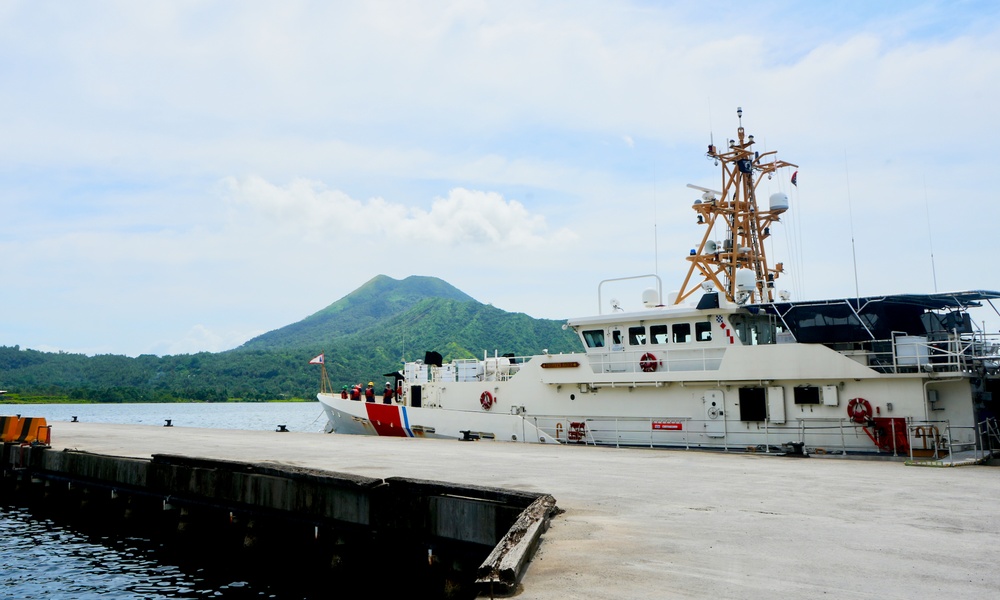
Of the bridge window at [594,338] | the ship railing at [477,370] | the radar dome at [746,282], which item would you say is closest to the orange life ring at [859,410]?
the radar dome at [746,282]

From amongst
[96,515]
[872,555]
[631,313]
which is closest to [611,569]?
[872,555]

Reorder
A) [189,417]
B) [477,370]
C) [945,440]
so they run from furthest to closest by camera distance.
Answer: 1. [189,417]
2. [477,370]
3. [945,440]

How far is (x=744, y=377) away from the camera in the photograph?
755 inches

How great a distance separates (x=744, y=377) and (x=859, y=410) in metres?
2.84

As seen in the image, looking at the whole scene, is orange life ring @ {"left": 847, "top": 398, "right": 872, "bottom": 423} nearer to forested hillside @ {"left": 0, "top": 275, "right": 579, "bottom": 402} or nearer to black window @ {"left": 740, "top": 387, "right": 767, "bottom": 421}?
black window @ {"left": 740, "top": 387, "right": 767, "bottom": 421}

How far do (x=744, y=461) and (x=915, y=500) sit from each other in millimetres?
5776

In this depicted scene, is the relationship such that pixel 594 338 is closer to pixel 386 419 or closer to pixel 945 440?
pixel 386 419

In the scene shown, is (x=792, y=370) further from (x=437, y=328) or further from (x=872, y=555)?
(x=437, y=328)

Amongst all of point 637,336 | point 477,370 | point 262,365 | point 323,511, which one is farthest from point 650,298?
point 262,365

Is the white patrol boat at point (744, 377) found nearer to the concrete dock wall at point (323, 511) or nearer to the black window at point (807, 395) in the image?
the black window at point (807, 395)

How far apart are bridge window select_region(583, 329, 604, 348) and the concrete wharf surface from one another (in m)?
6.10

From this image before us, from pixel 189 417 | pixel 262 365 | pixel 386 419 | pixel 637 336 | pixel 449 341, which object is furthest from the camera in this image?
pixel 449 341

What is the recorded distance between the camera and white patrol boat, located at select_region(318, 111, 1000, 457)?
17.5 meters

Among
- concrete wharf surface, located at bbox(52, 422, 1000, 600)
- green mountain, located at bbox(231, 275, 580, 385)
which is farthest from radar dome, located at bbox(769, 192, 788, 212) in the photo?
green mountain, located at bbox(231, 275, 580, 385)
